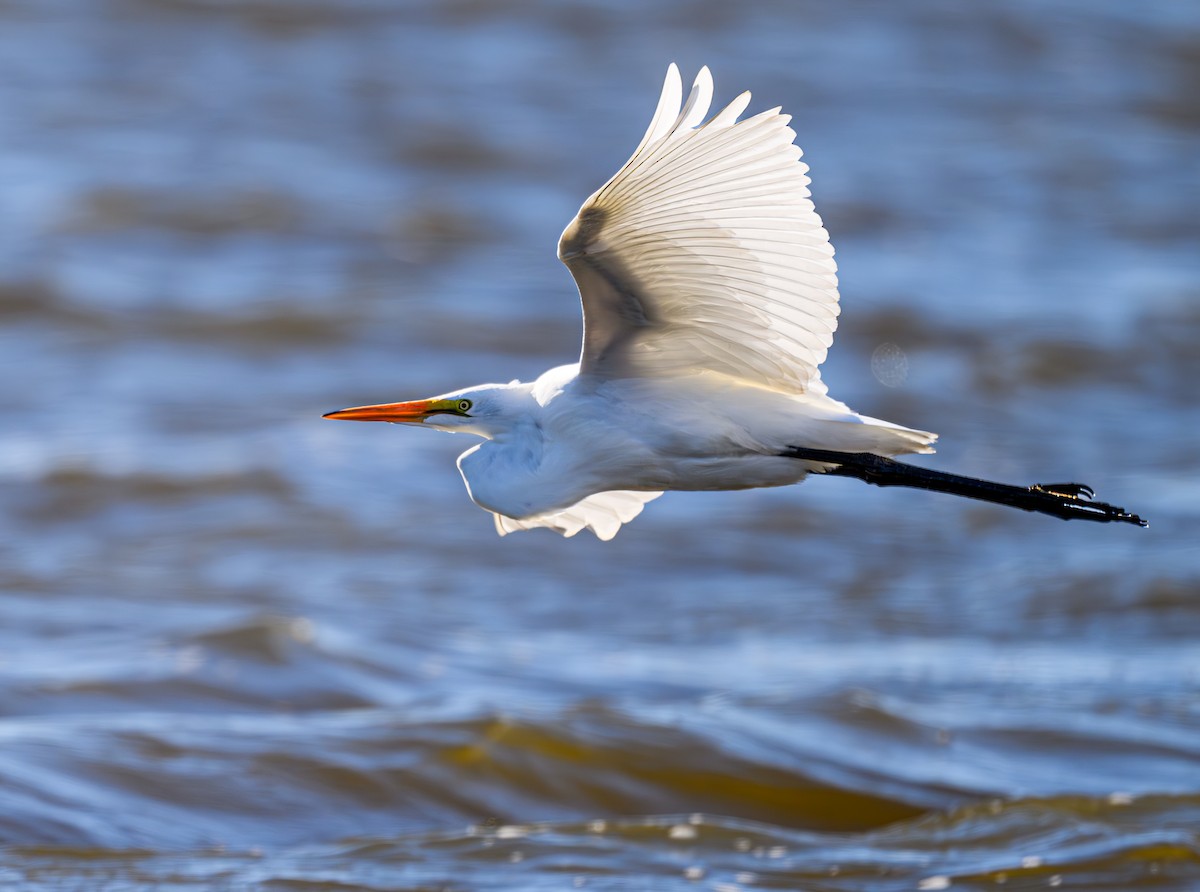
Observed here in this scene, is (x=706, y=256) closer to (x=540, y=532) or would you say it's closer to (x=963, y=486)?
(x=963, y=486)

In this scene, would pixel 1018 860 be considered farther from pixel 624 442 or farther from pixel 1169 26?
pixel 1169 26

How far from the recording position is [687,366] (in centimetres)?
388

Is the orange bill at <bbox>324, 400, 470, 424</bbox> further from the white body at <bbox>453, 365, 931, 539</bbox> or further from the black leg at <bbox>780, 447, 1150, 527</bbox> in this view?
the black leg at <bbox>780, 447, 1150, 527</bbox>

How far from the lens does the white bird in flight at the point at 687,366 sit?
3.48 meters

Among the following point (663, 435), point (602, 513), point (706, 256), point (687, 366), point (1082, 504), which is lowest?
point (602, 513)

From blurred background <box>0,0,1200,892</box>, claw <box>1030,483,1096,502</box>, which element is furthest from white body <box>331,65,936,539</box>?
blurred background <box>0,0,1200,892</box>

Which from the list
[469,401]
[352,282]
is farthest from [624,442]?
[352,282]

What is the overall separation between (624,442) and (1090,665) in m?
4.50

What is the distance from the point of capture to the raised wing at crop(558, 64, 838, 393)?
3.38m

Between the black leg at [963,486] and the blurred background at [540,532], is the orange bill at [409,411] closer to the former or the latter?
the black leg at [963,486]

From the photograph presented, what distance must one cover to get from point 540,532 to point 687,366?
555cm

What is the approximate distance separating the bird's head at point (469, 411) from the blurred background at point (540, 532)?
6.23 feet

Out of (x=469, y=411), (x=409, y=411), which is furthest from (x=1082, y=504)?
(x=409, y=411)

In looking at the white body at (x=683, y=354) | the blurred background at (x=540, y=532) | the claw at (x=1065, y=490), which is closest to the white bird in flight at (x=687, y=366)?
the white body at (x=683, y=354)
